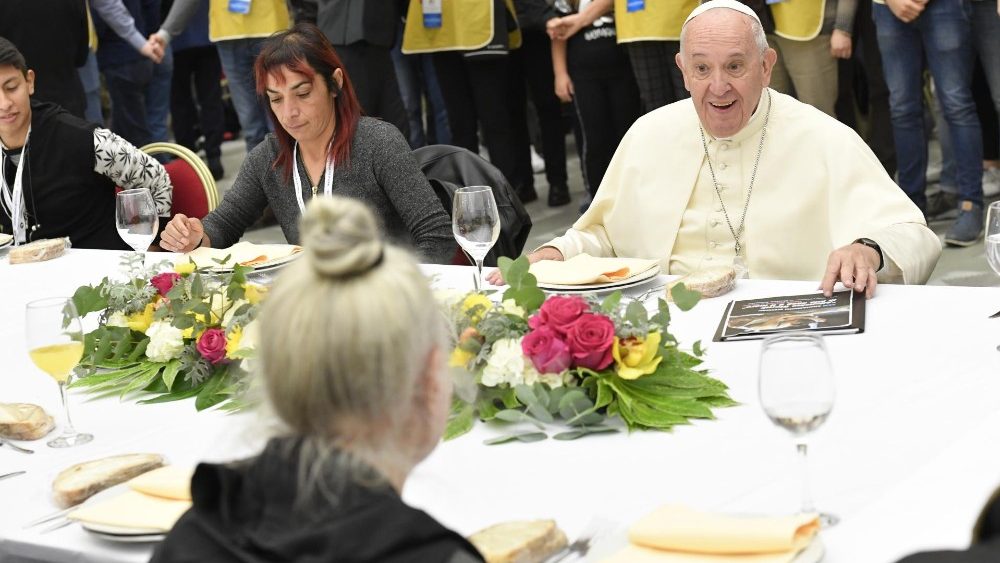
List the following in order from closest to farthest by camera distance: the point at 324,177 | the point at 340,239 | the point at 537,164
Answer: the point at 340,239, the point at 324,177, the point at 537,164

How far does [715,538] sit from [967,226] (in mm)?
4481

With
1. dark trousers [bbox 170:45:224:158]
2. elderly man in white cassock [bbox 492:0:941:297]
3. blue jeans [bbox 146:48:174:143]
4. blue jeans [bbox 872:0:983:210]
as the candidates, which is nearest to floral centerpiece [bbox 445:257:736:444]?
elderly man in white cassock [bbox 492:0:941:297]

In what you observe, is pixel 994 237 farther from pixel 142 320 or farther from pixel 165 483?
pixel 142 320

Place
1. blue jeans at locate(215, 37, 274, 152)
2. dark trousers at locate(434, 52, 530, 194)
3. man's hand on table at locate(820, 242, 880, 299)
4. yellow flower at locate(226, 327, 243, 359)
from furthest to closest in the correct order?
blue jeans at locate(215, 37, 274, 152) < dark trousers at locate(434, 52, 530, 194) < man's hand on table at locate(820, 242, 880, 299) < yellow flower at locate(226, 327, 243, 359)

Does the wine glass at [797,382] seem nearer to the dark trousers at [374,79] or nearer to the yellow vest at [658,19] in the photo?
the yellow vest at [658,19]

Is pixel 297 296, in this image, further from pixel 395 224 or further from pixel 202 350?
pixel 395 224

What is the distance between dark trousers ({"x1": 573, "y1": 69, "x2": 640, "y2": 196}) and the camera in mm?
6410

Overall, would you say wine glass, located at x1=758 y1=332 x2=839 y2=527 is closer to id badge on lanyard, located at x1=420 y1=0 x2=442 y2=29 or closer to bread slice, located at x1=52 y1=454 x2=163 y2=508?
bread slice, located at x1=52 y1=454 x2=163 y2=508

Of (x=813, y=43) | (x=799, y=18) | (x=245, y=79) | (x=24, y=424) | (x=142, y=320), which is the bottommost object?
(x=24, y=424)

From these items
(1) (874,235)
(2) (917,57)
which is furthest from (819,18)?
(1) (874,235)

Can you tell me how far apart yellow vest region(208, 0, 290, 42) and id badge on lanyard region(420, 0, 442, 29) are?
2.92 feet

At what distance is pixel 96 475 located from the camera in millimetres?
1974

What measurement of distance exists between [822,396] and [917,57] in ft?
14.5

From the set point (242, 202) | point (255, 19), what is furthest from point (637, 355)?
point (255, 19)
